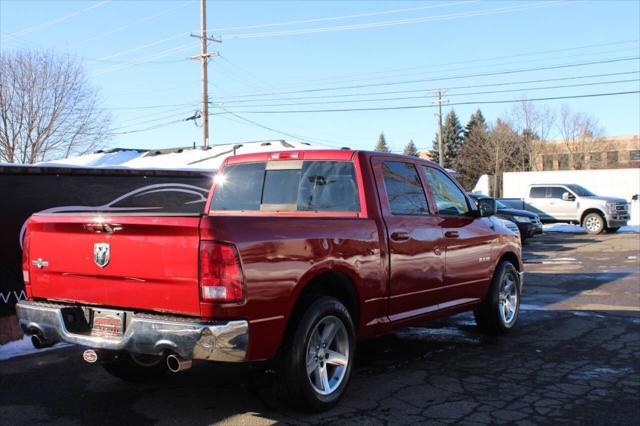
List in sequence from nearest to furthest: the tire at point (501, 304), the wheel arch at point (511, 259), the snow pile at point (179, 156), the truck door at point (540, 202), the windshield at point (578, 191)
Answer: the tire at point (501, 304) → the wheel arch at point (511, 259) → the snow pile at point (179, 156) → the windshield at point (578, 191) → the truck door at point (540, 202)

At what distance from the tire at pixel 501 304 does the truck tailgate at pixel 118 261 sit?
411 centimetres

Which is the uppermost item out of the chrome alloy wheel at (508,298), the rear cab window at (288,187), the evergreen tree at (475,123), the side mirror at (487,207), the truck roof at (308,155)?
the evergreen tree at (475,123)

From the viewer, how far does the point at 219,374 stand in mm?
5496

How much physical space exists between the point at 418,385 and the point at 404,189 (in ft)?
5.78

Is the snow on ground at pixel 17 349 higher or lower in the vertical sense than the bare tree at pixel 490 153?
lower

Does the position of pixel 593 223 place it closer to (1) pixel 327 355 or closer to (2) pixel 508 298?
(2) pixel 508 298

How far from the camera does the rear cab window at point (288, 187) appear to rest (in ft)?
17.3

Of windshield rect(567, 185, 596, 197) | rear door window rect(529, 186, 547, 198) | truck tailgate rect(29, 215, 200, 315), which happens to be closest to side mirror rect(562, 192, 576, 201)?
windshield rect(567, 185, 596, 197)

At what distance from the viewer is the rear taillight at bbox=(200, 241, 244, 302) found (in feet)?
12.1

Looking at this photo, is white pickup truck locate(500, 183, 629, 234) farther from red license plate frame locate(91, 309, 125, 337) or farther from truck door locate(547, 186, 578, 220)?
red license plate frame locate(91, 309, 125, 337)

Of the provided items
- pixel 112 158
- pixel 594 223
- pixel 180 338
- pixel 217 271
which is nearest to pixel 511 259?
pixel 217 271

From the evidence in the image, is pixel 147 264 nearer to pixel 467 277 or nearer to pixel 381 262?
pixel 381 262

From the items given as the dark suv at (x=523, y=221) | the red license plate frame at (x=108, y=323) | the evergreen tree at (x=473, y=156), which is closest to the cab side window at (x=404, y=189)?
the red license plate frame at (x=108, y=323)

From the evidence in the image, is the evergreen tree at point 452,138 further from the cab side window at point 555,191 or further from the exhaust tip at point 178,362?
the exhaust tip at point 178,362
